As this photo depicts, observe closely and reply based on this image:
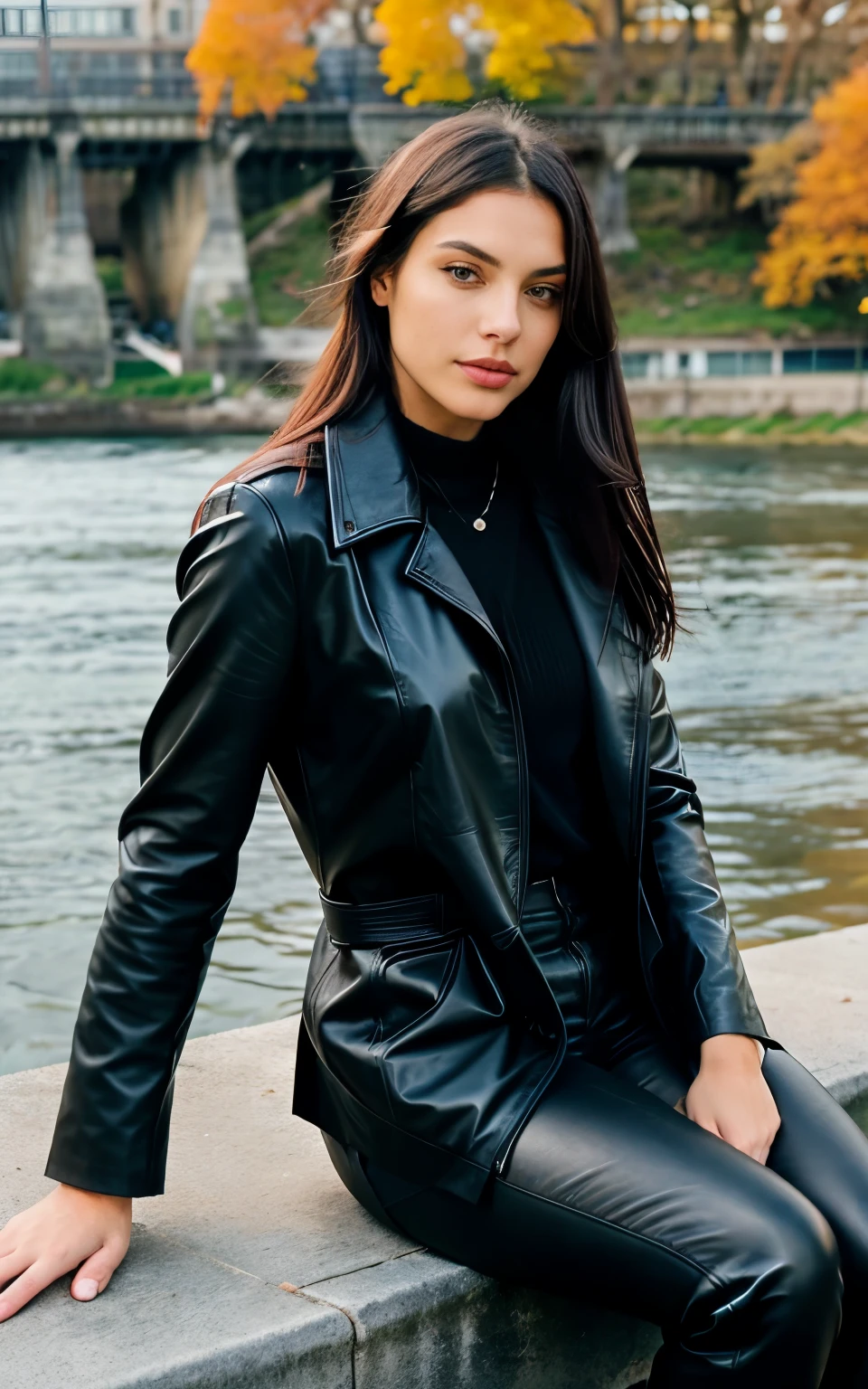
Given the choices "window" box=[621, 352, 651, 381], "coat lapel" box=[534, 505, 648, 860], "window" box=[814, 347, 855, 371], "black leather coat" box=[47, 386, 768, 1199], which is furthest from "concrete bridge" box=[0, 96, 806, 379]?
"black leather coat" box=[47, 386, 768, 1199]

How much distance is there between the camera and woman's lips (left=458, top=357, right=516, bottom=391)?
1980 mm

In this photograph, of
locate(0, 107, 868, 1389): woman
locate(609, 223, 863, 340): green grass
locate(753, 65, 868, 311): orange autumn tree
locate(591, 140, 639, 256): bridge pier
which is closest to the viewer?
locate(0, 107, 868, 1389): woman

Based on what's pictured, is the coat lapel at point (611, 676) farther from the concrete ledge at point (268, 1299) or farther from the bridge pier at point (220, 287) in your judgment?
the bridge pier at point (220, 287)

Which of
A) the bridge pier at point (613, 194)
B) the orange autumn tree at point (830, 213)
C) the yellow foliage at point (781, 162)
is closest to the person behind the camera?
the orange autumn tree at point (830, 213)

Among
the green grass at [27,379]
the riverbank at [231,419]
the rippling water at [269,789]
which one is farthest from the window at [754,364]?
the rippling water at [269,789]

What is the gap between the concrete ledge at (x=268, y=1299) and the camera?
1.68 m

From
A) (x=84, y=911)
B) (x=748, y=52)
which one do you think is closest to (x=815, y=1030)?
(x=84, y=911)

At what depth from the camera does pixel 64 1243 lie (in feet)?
5.85

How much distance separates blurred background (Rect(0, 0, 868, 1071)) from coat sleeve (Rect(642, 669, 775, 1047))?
795 mm

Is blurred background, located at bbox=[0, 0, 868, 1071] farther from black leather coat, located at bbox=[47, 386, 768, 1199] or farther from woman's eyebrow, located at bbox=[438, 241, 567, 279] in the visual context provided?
black leather coat, located at bbox=[47, 386, 768, 1199]

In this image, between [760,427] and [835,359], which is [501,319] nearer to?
[760,427]

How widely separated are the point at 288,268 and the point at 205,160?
4.44 m

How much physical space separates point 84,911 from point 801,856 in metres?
2.49

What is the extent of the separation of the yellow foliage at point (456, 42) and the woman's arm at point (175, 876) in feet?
145
